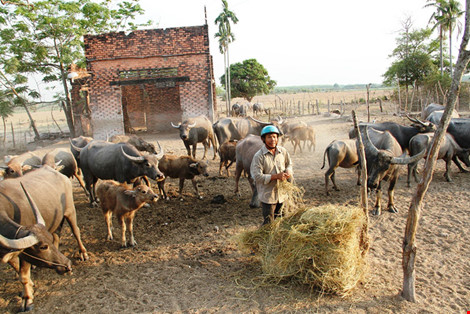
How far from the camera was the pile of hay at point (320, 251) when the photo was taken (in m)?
4.07

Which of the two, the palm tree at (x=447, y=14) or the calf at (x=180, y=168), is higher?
the palm tree at (x=447, y=14)

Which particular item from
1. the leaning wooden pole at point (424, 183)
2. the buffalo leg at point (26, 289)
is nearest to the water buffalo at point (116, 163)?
the buffalo leg at point (26, 289)

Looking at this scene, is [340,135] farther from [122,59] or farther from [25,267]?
[25,267]

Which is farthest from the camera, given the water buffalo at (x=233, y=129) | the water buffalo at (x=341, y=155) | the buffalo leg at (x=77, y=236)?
the water buffalo at (x=233, y=129)

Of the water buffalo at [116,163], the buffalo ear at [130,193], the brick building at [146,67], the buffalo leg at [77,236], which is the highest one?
the brick building at [146,67]

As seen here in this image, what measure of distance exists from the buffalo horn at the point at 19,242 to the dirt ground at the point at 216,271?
3.37ft

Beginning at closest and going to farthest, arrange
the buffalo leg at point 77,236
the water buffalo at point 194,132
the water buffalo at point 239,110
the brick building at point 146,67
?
the buffalo leg at point 77,236 → the water buffalo at point 194,132 → the brick building at point 146,67 → the water buffalo at point 239,110

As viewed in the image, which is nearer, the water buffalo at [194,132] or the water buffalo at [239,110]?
the water buffalo at [194,132]

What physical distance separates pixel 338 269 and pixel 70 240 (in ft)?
16.5

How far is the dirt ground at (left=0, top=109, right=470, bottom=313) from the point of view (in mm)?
4047

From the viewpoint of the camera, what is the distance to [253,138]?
7.95 meters

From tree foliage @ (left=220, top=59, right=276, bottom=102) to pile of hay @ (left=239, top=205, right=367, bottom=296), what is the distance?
32817mm

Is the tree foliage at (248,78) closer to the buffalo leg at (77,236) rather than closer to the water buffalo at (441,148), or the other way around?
the water buffalo at (441,148)

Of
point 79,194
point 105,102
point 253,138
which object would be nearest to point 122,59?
point 105,102
